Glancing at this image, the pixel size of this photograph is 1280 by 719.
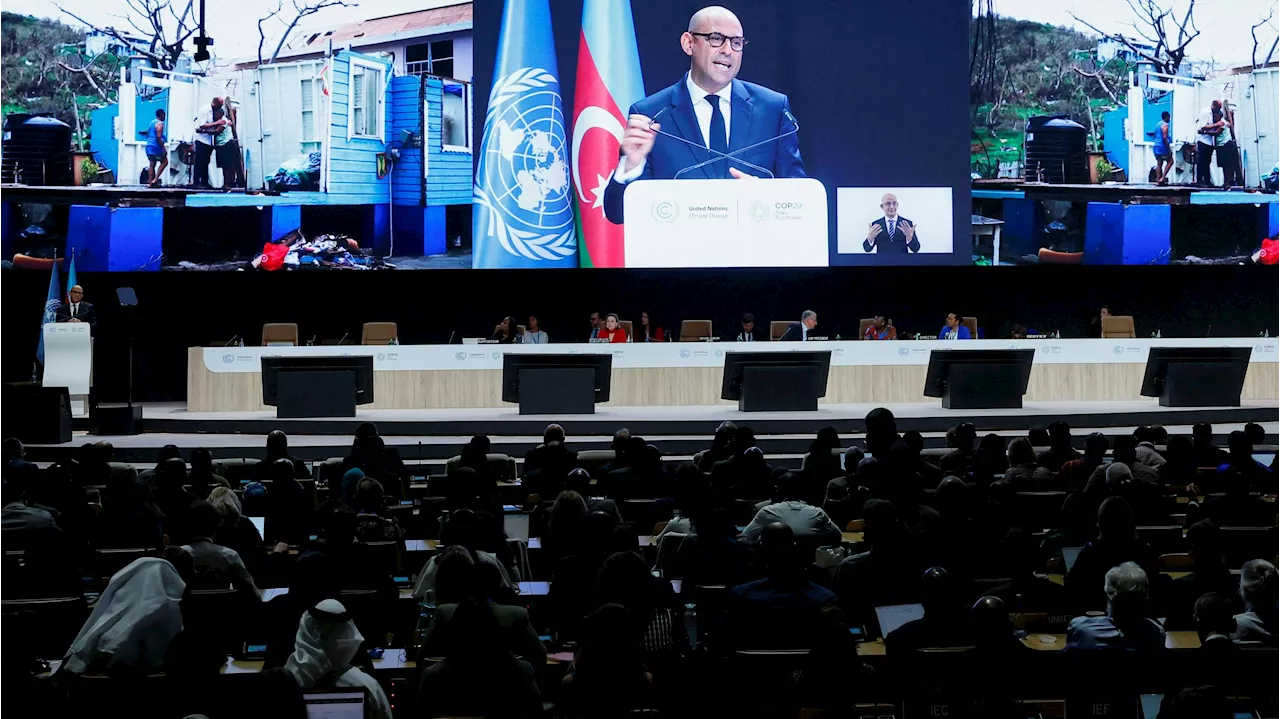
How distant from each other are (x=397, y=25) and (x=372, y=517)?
33.8 feet

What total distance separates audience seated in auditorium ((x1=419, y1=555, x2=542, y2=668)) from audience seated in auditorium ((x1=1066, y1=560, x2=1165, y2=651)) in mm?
1747

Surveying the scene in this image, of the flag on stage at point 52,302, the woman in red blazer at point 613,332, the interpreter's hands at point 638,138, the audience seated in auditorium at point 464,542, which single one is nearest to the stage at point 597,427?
the woman in red blazer at point 613,332

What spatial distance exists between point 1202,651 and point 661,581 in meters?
1.89

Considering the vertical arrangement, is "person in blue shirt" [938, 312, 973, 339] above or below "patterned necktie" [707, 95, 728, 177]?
below

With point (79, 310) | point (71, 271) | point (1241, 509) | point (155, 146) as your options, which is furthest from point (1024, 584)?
point (71, 271)

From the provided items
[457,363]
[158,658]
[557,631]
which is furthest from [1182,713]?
[457,363]

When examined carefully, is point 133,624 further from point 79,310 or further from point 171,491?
point 79,310

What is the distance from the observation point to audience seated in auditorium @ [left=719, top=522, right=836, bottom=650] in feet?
15.8

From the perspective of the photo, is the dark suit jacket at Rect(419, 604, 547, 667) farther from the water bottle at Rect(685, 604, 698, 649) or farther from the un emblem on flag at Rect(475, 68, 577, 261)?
the un emblem on flag at Rect(475, 68, 577, 261)

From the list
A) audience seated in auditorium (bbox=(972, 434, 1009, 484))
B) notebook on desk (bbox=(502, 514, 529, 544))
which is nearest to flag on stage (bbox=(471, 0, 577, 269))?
audience seated in auditorium (bbox=(972, 434, 1009, 484))

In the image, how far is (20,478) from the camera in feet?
24.8

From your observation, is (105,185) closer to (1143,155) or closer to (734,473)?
(734,473)

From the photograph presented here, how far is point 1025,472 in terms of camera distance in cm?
770

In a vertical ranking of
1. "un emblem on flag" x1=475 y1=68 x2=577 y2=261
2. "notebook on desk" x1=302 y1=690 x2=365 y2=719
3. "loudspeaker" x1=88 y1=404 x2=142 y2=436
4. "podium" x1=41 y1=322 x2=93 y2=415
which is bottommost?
"loudspeaker" x1=88 y1=404 x2=142 y2=436
